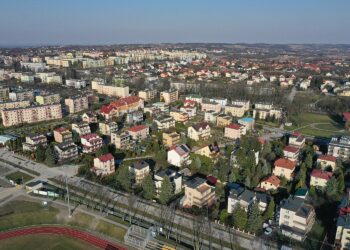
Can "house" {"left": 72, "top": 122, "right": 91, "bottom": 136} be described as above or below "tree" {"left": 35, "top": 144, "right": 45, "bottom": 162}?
above

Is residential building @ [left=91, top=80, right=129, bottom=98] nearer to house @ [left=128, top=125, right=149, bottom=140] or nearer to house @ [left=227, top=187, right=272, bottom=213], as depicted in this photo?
house @ [left=128, top=125, right=149, bottom=140]

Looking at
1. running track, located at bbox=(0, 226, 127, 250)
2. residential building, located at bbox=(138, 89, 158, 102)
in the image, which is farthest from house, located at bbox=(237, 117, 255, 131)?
running track, located at bbox=(0, 226, 127, 250)

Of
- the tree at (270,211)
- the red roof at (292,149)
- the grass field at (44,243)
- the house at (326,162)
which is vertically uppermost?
the red roof at (292,149)

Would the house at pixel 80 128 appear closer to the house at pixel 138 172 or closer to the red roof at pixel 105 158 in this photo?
the red roof at pixel 105 158

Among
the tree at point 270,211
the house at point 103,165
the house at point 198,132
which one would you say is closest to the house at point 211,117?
the house at point 198,132

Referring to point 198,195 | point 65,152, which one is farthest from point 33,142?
point 198,195

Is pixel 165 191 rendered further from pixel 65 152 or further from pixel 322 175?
pixel 65 152

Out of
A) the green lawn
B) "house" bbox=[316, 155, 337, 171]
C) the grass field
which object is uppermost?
"house" bbox=[316, 155, 337, 171]
